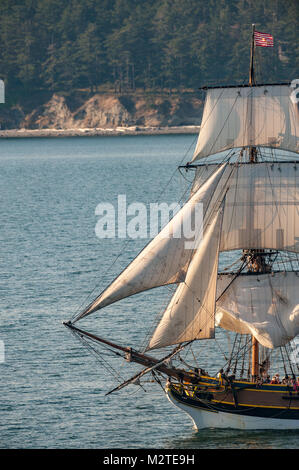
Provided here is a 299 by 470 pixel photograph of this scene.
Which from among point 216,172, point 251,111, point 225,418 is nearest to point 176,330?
point 225,418

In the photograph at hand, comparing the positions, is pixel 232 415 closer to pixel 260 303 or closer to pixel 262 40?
pixel 260 303

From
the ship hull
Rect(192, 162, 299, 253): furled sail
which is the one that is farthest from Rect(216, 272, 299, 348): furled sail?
the ship hull

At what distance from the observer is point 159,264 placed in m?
46.6

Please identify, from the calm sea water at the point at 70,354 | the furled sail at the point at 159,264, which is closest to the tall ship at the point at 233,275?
the furled sail at the point at 159,264

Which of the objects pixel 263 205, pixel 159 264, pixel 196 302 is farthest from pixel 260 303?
pixel 159 264

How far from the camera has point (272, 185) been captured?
52094 mm

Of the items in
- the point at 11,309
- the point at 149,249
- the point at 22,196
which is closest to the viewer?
the point at 149,249

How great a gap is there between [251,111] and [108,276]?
90.6 feet

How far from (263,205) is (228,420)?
10.7 meters

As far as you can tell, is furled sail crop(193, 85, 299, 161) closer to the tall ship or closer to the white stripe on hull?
the tall ship

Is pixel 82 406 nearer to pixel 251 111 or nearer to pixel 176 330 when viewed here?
pixel 176 330

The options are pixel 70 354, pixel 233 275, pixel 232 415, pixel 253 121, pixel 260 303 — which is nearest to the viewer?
pixel 232 415

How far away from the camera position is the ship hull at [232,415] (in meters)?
47.4

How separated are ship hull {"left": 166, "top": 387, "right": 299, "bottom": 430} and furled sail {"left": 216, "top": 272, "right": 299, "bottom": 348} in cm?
400
